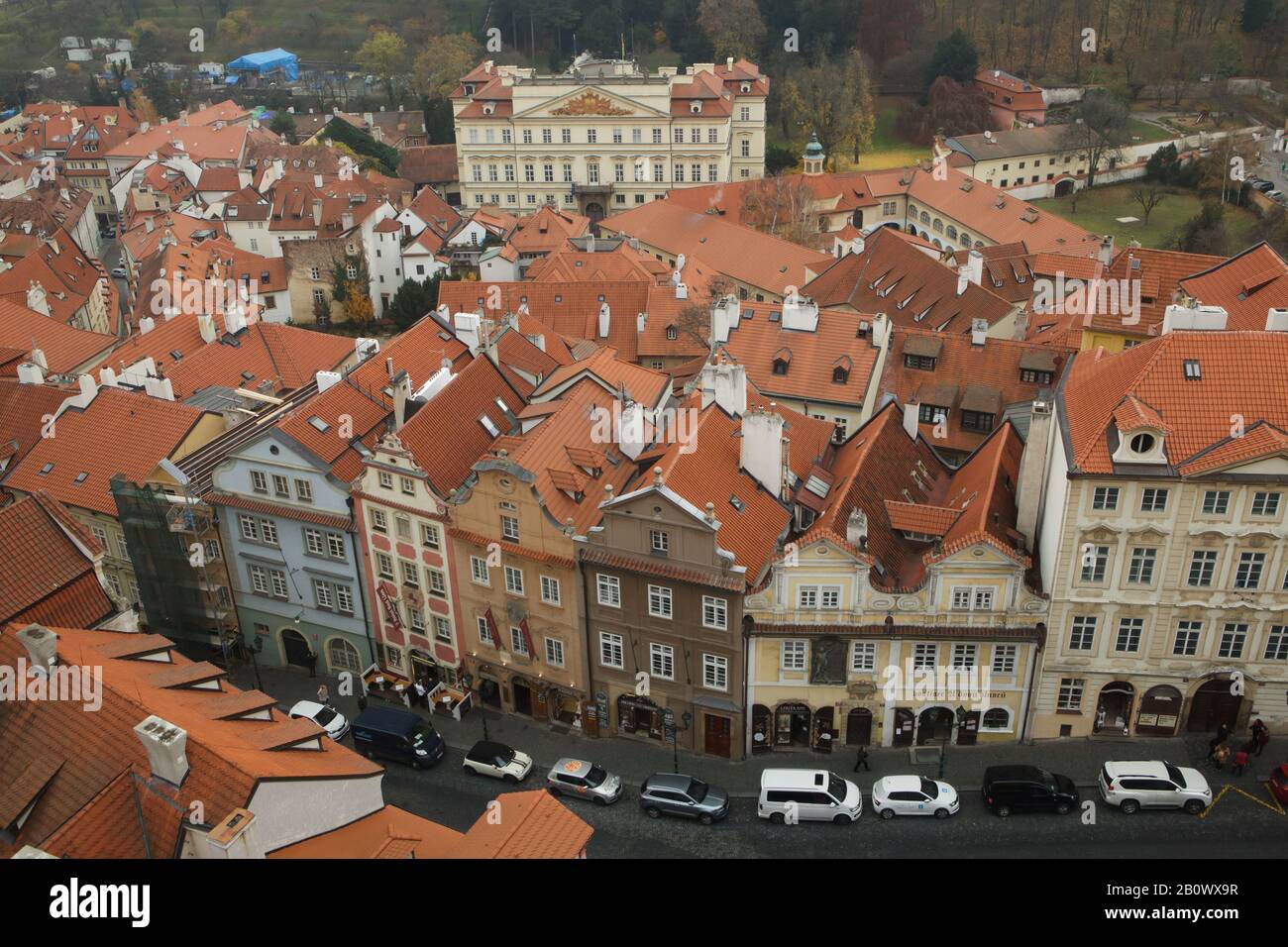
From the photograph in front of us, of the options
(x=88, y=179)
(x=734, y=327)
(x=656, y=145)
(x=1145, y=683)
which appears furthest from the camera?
(x=88, y=179)

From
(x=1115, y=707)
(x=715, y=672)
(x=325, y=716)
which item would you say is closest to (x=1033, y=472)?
(x=1115, y=707)

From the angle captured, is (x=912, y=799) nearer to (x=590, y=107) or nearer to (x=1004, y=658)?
(x=1004, y=658)

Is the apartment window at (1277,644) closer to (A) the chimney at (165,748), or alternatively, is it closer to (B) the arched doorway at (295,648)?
(A) the chimney at (165,748)

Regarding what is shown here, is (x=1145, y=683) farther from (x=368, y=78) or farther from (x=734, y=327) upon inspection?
(x=368, y=78)

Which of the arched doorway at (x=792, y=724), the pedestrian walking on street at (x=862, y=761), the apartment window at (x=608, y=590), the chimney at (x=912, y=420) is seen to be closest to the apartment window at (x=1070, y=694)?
the pedestrian walking on street at (x=862, y=761)

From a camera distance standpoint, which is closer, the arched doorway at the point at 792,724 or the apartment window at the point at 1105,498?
the apartment window at the point at 1105,498

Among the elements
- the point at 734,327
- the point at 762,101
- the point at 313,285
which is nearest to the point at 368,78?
the point at 762,101
